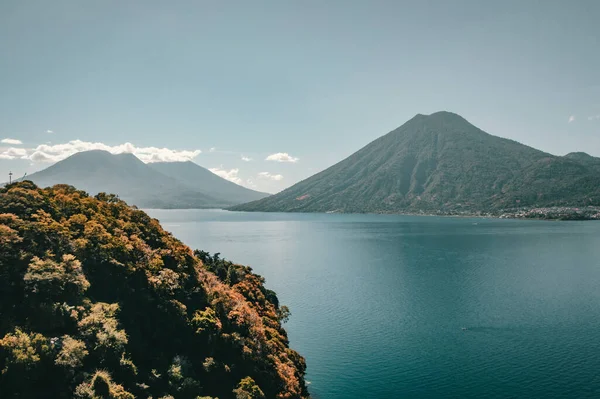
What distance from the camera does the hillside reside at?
31125mm

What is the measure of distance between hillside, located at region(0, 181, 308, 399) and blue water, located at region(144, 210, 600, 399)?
13953 mm

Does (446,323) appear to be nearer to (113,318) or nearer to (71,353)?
(113,318)

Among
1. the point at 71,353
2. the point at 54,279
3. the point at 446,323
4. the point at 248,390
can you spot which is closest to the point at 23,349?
the point at 71,353

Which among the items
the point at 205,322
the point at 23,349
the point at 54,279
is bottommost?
the point at 205,322

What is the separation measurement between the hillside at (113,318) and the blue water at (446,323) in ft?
45.8

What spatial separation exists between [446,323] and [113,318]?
6403 cm

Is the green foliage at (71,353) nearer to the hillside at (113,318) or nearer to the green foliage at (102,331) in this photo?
the hillside at (113,318)

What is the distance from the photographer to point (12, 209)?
4428 centimetres

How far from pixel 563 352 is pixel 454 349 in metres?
16.7

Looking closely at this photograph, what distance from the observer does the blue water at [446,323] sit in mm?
53344

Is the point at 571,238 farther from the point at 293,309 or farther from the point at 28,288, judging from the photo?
the point at 28,288

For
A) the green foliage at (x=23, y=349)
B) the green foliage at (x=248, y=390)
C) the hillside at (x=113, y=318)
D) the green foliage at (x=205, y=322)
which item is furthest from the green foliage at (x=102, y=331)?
the green foliage at (x=248, y=390)

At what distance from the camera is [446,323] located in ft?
252

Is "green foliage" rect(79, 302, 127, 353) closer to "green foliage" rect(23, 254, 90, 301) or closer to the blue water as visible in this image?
"green foliage" rect(23, 254, 90, 301)
